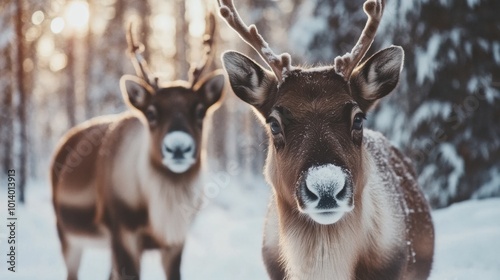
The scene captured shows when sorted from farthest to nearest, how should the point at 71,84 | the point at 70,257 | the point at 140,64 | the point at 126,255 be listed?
the point at 71,84
the point at 70,257
the point at 140,64
the point at 126,255

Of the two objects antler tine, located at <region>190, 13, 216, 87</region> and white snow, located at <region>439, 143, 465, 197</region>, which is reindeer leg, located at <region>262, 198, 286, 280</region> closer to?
antler tine, located at <region>190, 13, 216, 87</region>

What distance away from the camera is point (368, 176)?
11.9ft

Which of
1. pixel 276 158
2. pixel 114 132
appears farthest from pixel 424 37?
pixel 276 158

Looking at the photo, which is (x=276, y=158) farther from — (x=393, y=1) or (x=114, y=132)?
(x=393, y=1)

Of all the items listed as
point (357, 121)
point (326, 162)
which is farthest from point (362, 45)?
point (326, 162)

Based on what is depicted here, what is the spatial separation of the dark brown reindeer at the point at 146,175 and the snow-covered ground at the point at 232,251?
62 cm

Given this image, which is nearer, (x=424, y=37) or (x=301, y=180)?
(x=301, y=180)

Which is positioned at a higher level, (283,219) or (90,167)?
(90,167)

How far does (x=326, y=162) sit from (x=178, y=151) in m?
3.12

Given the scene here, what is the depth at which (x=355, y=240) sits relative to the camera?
11.3 ft

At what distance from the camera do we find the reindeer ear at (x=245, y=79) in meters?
3.70

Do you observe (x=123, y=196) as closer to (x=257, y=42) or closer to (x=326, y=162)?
(x=257, y=42)

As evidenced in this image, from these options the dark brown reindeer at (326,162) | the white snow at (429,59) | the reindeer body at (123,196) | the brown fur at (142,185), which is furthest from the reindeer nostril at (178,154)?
the white snow at (429,59)

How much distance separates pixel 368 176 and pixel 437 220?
511cm
